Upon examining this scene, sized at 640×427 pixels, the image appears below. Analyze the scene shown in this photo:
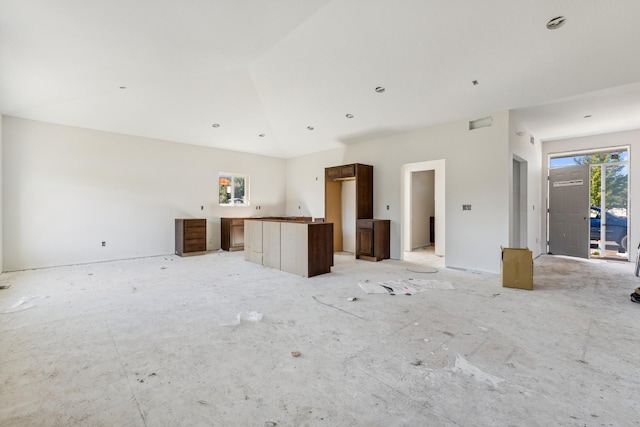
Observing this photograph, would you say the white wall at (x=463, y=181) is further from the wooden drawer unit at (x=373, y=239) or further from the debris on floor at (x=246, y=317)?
the debris on floor at (x=246, y=317)

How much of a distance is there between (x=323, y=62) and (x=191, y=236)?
16.1 ft

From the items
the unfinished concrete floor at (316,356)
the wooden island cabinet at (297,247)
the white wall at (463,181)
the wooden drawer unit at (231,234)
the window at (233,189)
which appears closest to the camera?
the unfinished concrete floor at (316,356)

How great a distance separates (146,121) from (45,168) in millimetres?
2021

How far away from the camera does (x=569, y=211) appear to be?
261 inches

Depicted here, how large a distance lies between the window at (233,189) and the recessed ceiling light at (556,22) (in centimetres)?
721

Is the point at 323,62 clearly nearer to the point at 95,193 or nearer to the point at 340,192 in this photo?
the point at 340,192

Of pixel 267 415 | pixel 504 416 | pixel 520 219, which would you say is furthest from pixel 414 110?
pixel 267 415

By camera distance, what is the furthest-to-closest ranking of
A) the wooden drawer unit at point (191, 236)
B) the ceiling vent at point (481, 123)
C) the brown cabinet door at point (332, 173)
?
the brown cabinet door at point (332, 173)
the wooden drawer unit at point (191, 236)
the ceiling vent at point (481, 123)

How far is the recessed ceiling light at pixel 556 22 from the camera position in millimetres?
2997

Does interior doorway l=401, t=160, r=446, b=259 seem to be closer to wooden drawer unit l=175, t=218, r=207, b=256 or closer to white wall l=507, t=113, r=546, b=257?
white wall l=507, t=113, r=546, b=257

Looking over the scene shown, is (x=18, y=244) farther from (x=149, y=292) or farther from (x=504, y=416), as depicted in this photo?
(x=504, y=416)

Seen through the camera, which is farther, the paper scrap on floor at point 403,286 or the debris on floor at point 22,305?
the paper scrap on floor at point 403,286

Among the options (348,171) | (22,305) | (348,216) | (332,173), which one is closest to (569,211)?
(348,216)

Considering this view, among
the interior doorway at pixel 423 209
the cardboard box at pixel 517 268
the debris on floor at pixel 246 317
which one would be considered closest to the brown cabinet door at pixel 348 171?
the interior doorway at pixel 423 209
